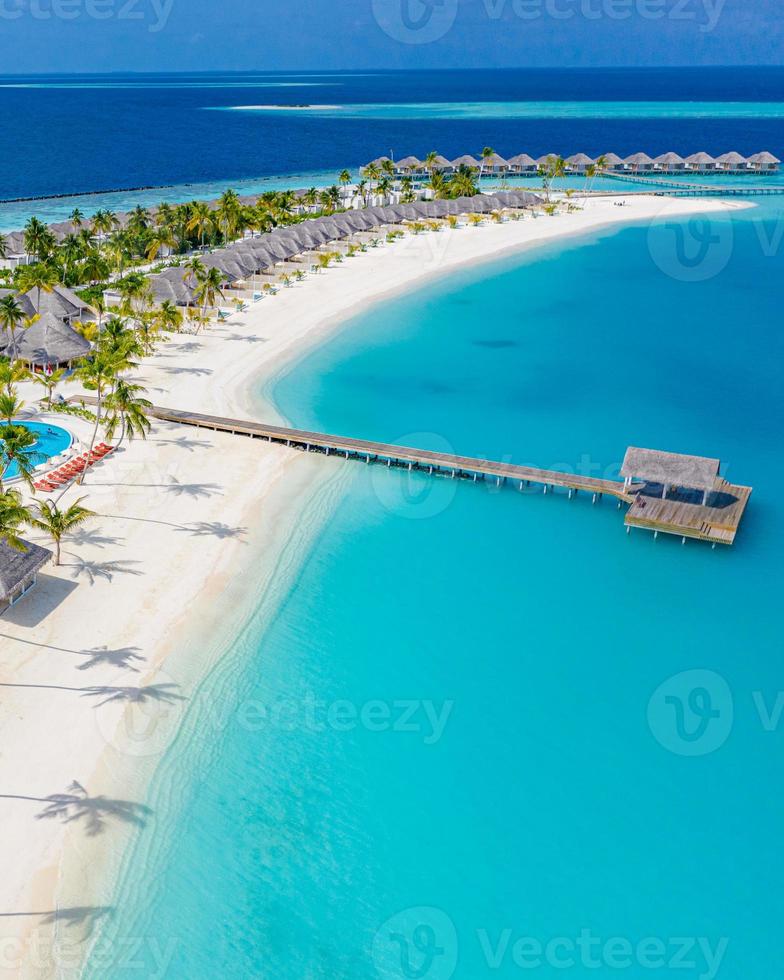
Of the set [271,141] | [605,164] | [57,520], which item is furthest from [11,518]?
[271,141]

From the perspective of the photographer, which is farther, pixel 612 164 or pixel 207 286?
pixel 612 164

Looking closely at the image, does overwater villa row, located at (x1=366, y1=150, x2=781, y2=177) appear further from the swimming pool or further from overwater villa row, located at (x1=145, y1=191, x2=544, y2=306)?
the swimming pool

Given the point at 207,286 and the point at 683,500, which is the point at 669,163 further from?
the point at 683,500

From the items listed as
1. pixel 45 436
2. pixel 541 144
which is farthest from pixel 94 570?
pixel 541 144

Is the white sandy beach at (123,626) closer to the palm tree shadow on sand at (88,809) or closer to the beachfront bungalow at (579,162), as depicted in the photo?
the palm tree shadow on sand at (88,809)

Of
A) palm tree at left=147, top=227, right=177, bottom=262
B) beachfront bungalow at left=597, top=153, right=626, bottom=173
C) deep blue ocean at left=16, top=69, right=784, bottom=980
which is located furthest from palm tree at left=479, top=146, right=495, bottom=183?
deep blue ocean at left=16, top=69, right=784, bottom=980

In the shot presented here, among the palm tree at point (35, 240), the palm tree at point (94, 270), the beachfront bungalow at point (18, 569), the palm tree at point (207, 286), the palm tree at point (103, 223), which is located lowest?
the beachfront bungalow at point (18, 569)

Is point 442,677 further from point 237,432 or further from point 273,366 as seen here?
point 273,366

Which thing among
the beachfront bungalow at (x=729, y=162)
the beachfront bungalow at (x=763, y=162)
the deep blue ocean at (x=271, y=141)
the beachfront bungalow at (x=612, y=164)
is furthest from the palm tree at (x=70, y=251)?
Answer: the beachfront bungalow at (x=763, y=162)
